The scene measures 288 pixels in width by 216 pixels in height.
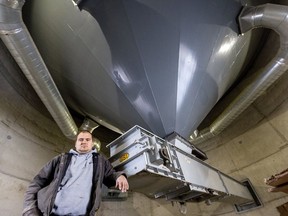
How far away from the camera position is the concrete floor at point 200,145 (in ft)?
7.90

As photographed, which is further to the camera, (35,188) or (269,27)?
(269,27)

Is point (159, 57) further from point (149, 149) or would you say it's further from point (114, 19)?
Result: point (149, 149)

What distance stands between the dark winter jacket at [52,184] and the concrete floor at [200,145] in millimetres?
1157

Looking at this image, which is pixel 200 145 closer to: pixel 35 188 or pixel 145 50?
pixel 145 50

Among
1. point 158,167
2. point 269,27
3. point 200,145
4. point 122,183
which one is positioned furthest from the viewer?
point 200,145

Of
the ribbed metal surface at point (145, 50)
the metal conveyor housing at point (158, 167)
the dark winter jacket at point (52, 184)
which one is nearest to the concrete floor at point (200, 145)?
the ribbed metal surface at point (145, 50)

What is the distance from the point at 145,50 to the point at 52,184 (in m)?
1.44

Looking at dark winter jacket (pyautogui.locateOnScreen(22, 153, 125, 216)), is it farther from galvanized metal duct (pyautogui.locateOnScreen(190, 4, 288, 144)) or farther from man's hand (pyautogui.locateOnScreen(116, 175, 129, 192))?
galvanized metal duct (pyautogui.locateOnScreen(190, 4, 288, 144))

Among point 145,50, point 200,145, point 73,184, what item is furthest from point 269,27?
point 73,184

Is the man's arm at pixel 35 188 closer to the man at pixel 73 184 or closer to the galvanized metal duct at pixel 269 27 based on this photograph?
the man at pixel 73 184

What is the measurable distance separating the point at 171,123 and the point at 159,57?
0.71 metres

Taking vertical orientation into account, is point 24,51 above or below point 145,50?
above

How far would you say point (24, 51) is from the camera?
1942 millimetres

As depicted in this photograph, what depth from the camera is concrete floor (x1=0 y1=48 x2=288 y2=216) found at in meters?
2.41
